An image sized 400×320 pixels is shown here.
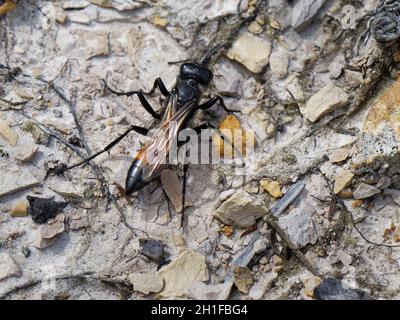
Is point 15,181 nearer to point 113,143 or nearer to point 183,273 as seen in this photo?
point 113,143

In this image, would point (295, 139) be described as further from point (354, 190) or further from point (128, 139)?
point (128, 139)

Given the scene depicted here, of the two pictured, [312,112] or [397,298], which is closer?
[397,298]

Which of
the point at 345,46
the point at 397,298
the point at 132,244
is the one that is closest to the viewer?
the point at 397,298

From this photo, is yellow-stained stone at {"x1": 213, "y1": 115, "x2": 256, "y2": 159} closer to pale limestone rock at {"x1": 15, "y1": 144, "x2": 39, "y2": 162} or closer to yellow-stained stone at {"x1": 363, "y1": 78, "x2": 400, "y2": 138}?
yellow-stained stone at {"x1": 363, "y1": 78, "x2": 400, "y2": 138}

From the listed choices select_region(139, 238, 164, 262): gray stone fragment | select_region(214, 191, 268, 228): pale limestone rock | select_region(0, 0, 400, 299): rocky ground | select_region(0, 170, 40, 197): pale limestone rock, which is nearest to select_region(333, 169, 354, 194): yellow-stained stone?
select_region(0, 0, 400, 299): rocky ground

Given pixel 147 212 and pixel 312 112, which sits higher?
pixel 312 112

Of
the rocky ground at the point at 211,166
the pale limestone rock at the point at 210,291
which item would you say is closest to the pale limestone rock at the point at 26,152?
the rocky ground at the point at 211,166

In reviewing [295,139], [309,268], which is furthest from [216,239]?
[295,139]
